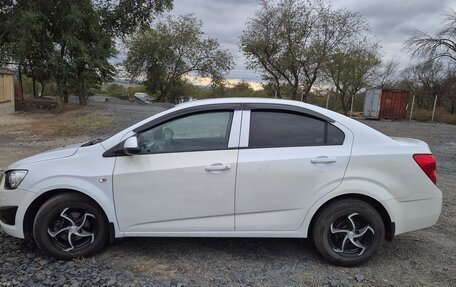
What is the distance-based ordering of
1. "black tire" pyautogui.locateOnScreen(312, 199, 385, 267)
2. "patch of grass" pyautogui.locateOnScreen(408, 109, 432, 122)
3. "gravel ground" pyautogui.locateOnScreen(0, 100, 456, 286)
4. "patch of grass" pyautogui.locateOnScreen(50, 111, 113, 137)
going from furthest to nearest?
1. "patch of grass" pyautogui.locateOnScreen(408, 109, 432, 122)
2. "patch of grass" pyautogui.locateOnScreen(50, 111, 113, 137)
3. "black tire" pyautogui.locateOnScreen(312, 199, 385, 267)
4. "gravel ground" pyautogui.locateOnScreen(0, 100, 456, 286)

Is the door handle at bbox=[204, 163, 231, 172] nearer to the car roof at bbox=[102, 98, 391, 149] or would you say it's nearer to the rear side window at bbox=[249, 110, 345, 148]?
the rear side window at bbox=[249, 110, 345, 148]

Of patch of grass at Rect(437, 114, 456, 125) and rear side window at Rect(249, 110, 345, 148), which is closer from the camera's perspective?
rear side window at Rect(249, 110, 345, 148)

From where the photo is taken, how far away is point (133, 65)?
39594 millimetres

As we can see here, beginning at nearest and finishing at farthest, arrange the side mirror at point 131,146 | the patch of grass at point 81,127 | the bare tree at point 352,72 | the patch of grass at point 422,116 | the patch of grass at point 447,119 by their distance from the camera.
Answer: the side mirror at point 131,146 < the patch of grass at point 81,127 < the patch of grass at point 447,119 < the patch of grass at point 422,116 < the bare tree at point 352,72

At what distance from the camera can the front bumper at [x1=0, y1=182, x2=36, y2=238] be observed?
3.60 m

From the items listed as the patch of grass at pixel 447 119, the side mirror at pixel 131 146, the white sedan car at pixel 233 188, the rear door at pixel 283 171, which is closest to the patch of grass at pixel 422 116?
the patch of grass at pixel 447 119

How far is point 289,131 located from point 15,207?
2.79 m

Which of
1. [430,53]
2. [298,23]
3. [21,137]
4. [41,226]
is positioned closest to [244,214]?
[41,226]

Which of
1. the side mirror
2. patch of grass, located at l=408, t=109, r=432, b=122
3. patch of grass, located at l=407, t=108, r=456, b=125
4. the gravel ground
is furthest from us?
patch of grass, located at l=408, t=109, r=432, b=122

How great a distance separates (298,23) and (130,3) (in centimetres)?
1302

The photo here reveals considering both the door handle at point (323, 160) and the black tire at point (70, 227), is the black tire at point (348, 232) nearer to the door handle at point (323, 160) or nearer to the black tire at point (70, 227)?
the door handle at point (323, 160)

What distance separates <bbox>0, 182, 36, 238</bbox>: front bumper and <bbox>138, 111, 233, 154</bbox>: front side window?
121cm

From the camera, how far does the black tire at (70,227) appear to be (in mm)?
3592

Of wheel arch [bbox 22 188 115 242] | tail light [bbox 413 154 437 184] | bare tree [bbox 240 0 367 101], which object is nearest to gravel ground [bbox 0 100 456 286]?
wheel arch [bbox 22 188 115 242]
